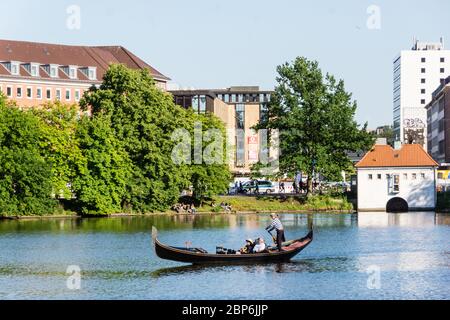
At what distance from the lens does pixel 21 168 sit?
9969cm

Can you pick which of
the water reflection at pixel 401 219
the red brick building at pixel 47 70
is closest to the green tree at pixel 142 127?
the water reflection at pixel 401 219

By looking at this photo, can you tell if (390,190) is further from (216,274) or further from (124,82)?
(216,274)

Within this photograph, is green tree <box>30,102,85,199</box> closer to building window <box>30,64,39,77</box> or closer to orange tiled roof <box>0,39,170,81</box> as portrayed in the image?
orange tiled roof <box>0,39,170,81</box>

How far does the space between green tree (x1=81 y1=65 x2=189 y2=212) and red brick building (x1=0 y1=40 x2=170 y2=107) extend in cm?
4034

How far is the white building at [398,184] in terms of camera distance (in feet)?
378

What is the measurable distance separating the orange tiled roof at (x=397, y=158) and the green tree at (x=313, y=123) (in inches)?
55.8

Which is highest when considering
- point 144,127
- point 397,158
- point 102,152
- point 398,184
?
point 144,127

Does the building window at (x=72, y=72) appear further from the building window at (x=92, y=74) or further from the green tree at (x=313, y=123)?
the green tree at (x=313, y=123)

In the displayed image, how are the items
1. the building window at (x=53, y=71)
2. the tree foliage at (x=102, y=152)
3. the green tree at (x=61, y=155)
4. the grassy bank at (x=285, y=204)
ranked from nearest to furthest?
the tree foliage at (x=102, y=152) < the green tree at (x=61, y=155) < the grassy bank at (x=285, y=204) < the building window at (x=53, y=71)

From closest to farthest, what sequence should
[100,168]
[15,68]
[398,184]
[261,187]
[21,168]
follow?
[21,168], [100,168], [398,184], [261,187], [15,68]

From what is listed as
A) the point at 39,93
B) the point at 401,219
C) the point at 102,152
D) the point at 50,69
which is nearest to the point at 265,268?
the point at 401,219

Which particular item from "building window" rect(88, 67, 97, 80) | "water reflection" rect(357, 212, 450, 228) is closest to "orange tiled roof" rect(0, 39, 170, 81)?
"building window" rect(88, 67, 97, 80)

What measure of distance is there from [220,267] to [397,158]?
6614cm

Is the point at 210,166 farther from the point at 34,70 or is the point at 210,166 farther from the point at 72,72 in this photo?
the point at 72,72
